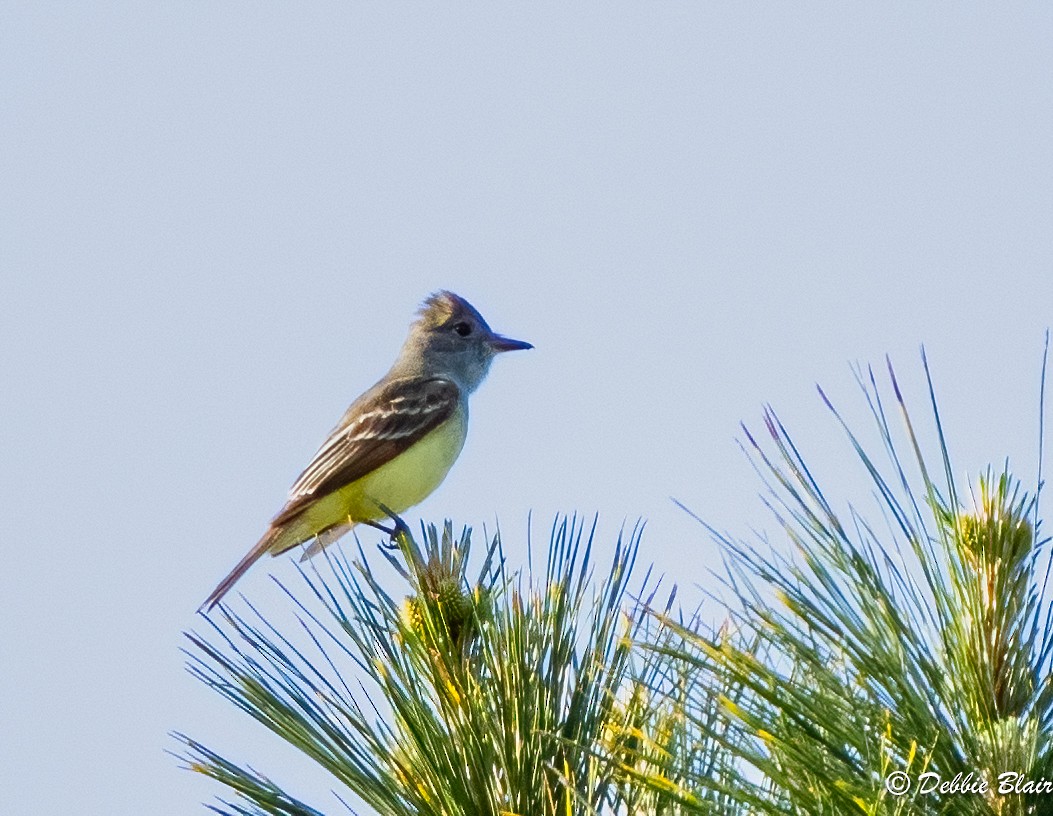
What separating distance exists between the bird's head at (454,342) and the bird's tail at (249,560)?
6.78 ft

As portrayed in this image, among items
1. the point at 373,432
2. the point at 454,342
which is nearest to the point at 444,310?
the point at 454,342

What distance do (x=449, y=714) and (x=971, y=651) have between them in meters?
0.91

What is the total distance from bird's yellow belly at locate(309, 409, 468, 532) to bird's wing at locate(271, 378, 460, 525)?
0.05 metres

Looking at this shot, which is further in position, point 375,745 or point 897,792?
point 375,745

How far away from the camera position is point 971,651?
6.87 ft

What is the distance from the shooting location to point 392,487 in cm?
775

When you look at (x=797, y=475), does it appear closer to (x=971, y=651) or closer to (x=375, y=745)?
(x=971, y=651)

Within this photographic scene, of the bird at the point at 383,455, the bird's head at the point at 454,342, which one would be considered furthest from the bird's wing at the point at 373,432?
the bird's head at the point at 454,342

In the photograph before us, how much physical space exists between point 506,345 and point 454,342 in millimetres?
345

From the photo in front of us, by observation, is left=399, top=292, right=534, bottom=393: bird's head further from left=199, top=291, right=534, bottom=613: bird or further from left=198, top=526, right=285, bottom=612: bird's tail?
left=198, top=526, right=285, bottom=612: bird's tail

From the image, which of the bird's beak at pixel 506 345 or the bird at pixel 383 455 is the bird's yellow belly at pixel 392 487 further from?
the bird's beak at pixel 506 345

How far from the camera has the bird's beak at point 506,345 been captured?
9.55 m

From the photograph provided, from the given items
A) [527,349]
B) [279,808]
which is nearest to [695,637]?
[279,808]

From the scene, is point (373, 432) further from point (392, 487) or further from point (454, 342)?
point (454, 342)
